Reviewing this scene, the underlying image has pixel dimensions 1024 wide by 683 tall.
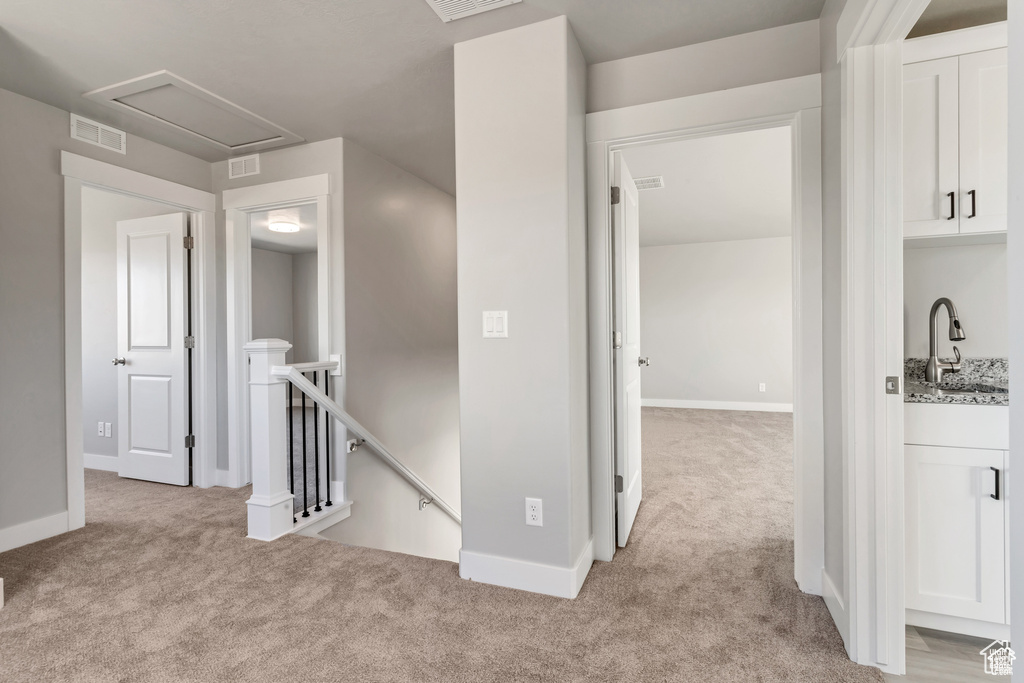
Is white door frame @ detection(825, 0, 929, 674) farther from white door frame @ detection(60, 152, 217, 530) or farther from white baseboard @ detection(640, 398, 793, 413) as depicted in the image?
white baseboard @ detection(640, 398, 793, 413)

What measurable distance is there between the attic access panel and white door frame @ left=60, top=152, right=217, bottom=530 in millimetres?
427

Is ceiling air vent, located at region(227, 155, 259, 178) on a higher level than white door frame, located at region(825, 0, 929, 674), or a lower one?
higher

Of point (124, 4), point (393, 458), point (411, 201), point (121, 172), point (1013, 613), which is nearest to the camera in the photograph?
point (1013, 613)

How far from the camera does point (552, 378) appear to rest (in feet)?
6.88

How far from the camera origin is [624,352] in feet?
8.48

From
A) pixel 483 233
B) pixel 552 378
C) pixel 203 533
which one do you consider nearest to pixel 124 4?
pixel 483 233

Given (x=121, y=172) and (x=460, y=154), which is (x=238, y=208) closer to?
(x=121, y=172)

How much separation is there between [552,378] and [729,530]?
59.1 inches

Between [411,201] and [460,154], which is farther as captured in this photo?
[411,201]

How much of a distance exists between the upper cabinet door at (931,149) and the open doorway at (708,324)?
2.39ft

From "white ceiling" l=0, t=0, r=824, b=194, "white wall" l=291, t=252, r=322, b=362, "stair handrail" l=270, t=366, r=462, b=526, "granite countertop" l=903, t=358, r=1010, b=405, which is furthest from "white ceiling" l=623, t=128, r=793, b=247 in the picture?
"white wall" l=291, t=252, r=322, b=362

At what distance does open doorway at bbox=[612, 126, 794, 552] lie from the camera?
2.81m

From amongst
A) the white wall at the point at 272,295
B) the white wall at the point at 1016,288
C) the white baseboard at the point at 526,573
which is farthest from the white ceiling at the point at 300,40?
the white wall at the point at 272,295

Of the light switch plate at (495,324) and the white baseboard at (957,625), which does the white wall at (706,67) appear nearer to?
the light switch plate at (495,324)
